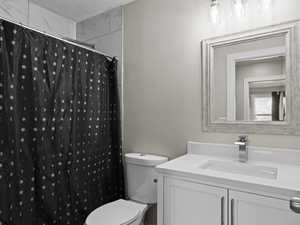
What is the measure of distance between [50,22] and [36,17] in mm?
164

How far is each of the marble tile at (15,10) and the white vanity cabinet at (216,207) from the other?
203cm

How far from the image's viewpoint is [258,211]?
1.00 meters

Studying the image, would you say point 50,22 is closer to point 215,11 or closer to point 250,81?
point 215,11

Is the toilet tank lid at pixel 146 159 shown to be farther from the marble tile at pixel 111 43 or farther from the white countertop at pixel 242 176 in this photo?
the marble tile at pixel 111 43

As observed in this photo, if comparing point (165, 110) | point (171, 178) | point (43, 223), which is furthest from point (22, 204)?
point (165, 110)

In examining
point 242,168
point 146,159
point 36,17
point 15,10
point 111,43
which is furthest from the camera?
point 111,43

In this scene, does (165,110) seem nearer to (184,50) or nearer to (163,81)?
(163,81)

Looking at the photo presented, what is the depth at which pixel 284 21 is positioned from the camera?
1385mm

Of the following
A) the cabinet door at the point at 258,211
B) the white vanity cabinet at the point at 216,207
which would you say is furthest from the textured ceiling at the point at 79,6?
the cabinet door at the point at 258,211

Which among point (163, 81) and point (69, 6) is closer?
point (163, 81)

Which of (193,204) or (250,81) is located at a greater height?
(250,81)

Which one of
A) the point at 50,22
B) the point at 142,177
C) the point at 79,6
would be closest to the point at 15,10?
the point at 50,22

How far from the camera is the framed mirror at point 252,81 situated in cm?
137

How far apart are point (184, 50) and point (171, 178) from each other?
1.09 metres
